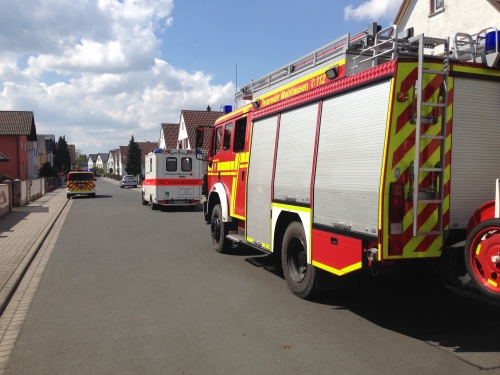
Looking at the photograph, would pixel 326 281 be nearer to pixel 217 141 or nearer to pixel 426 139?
pixel 426 139

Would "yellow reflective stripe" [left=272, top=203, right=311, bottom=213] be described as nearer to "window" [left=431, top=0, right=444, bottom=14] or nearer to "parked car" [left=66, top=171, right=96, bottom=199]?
"window" [left=431, top=0, right=444, bottom=14]

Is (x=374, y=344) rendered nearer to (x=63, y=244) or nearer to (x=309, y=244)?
(x=309, y=244)

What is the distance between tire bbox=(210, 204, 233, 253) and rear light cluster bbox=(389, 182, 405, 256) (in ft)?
16.9

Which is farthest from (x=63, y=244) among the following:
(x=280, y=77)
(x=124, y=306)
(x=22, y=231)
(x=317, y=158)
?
(x=317, y=158)

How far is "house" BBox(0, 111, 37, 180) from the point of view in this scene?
45.4 m

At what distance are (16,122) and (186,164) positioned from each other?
34182 millimetres

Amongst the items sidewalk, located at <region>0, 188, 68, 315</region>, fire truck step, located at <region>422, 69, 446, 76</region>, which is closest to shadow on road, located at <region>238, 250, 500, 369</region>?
fire truck step, located at <region>422, 69, 446, 76</region>

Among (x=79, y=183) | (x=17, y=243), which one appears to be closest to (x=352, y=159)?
(x=17, y=243)

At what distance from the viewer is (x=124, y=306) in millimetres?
6109

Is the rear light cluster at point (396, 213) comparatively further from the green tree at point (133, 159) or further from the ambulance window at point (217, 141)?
the green tree at point (133, 159)

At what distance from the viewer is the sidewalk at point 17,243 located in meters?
7.34

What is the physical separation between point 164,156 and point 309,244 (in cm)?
1596

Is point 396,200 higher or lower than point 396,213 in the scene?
higher

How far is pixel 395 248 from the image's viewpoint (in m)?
4.52
